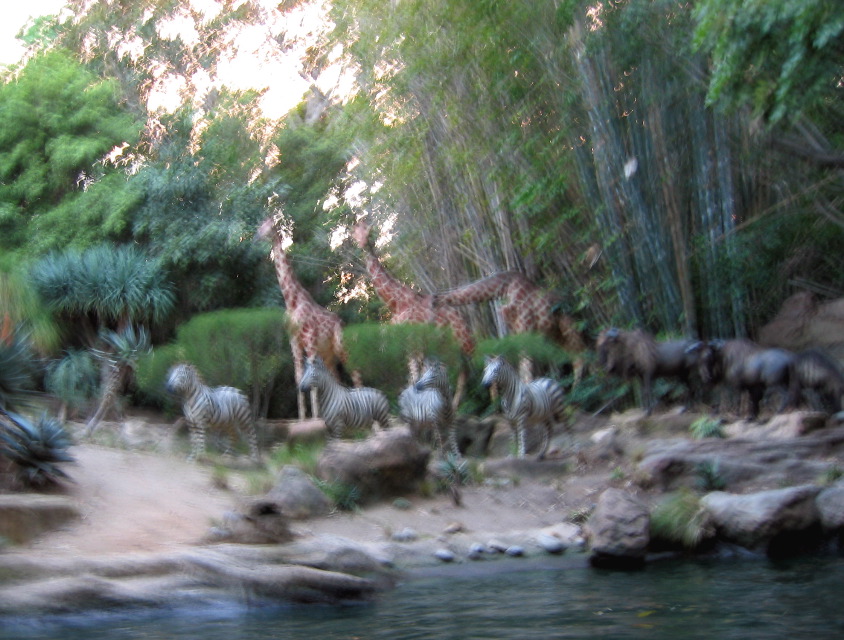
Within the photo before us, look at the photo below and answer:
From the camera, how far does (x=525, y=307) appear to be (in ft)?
45.8

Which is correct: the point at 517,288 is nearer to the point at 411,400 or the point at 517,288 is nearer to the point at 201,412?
the point at 411,400

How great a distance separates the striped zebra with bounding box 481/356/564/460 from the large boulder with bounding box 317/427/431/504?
1881mm

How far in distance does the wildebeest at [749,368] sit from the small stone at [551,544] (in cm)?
337

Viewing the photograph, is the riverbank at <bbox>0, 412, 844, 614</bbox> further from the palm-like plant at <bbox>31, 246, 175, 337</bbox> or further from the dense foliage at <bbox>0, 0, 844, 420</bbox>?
the palm-like plant at <bbox>31, 246, 175, 337</bbox>

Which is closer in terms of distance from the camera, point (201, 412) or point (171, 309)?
point (201, 412)

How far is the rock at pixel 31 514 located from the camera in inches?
298

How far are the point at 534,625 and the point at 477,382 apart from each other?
9.55m

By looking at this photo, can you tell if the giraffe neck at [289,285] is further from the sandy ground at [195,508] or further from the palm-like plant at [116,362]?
the sandy ground at [195,508]

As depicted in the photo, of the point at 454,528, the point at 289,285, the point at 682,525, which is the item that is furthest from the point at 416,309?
the point at 682,525

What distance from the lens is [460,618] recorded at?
595 centimetres

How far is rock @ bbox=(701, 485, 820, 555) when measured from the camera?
25.1 ft

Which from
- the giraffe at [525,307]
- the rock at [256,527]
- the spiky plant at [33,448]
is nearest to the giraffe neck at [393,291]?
the giraffe at [525,307]

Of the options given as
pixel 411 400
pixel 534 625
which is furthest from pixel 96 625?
pixel 411 400

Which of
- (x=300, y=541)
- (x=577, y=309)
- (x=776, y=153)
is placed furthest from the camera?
(x=577, y=309)
